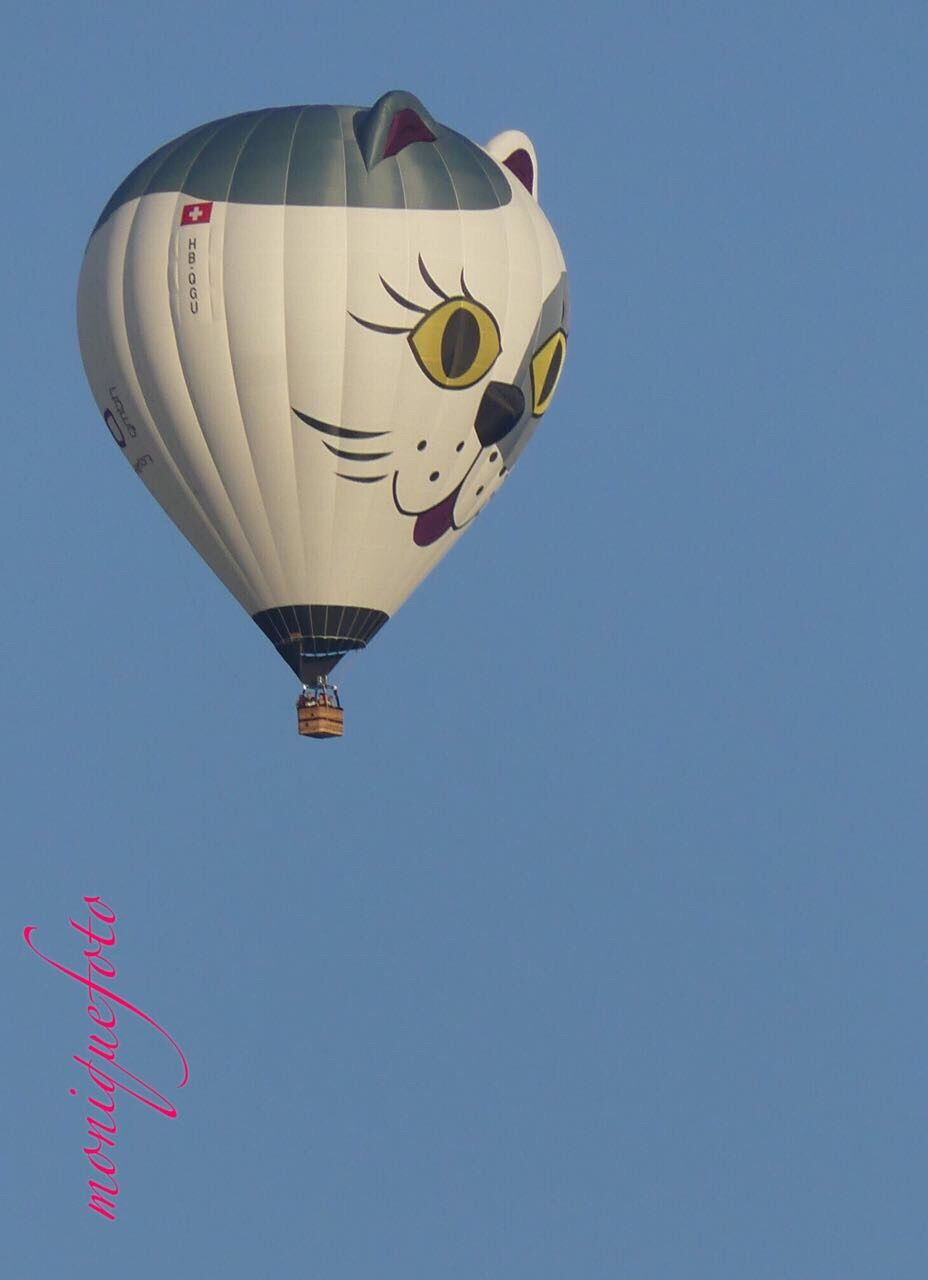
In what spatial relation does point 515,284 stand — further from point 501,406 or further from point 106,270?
point 106,270

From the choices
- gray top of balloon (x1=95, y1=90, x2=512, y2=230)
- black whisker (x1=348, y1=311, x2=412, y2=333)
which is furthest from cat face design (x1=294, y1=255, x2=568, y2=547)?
gray top of balloon (x1=95, y1=90, x2=512, y2=230)

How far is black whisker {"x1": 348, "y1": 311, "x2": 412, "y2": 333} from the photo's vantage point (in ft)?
157

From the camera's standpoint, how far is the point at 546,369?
49594 mm

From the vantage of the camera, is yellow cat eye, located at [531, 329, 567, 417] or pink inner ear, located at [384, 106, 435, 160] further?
yellow cat eye, located at [531, 329, 567, 417]

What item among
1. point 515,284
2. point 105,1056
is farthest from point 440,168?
point 105,1056

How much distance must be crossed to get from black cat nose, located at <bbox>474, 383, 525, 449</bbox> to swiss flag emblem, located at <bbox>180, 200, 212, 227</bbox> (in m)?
3.38

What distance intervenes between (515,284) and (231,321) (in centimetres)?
299

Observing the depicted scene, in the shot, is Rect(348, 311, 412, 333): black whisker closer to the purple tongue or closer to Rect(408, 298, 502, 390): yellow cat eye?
Rect(408, 298, 502, 390): yellow cat eye

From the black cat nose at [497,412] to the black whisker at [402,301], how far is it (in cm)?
117

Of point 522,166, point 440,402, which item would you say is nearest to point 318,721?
point 440,402

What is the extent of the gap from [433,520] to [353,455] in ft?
4.57

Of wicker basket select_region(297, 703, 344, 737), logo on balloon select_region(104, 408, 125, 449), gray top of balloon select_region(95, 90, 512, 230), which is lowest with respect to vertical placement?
wicker basket select_region(297, 703, 344, 737)

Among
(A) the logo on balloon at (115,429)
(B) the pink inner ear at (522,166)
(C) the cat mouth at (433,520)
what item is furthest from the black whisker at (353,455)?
(B) the pink inner ear at (522,166)

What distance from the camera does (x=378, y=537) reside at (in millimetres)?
48688
